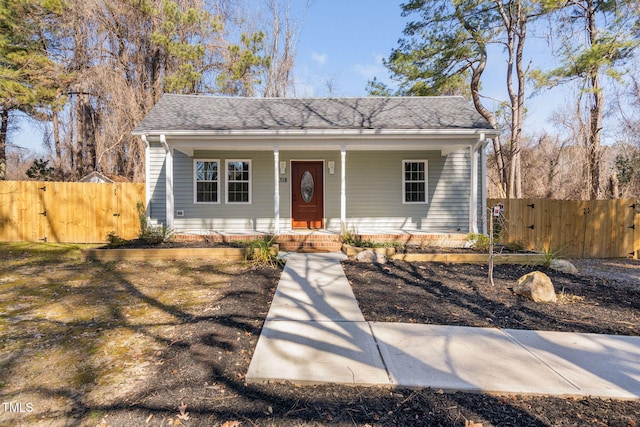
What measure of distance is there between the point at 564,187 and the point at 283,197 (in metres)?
15.5

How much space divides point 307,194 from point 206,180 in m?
3.06

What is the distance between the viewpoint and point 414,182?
30.6 feet

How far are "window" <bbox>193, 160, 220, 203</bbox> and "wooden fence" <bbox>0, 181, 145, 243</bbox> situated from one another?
1740 millimetres

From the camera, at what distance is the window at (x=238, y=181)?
9.21 m

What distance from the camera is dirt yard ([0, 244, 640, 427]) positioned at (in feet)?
6.49

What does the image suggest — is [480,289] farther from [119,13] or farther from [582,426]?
[119,13]

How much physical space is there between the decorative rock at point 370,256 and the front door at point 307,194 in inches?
121

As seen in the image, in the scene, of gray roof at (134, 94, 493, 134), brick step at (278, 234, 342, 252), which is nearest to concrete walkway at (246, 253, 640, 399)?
brick step at (278, 234, 342, 252)

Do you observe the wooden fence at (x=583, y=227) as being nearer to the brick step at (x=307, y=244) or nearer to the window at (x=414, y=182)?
the window at (x=414, y=182)

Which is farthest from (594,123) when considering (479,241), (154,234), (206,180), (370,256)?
(154,234)

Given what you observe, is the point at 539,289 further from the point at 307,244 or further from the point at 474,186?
the point at 307,244

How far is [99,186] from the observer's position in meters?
9.01

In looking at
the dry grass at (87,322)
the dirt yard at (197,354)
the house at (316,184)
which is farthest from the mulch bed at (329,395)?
the house at (316,184)

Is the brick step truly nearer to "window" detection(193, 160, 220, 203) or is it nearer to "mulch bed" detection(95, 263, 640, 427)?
"window" detection(193, 160, 220, 203)
